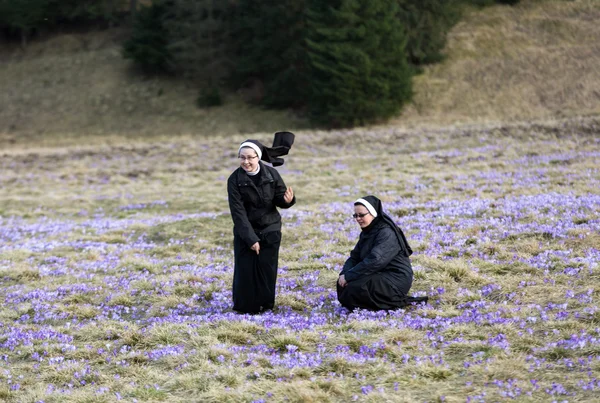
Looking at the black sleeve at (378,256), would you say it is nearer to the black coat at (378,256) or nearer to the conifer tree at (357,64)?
the black coat at (378,256)

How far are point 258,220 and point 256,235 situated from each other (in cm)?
23

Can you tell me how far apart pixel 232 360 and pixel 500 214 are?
8052mm

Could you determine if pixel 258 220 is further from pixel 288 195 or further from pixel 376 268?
pixel 376 268

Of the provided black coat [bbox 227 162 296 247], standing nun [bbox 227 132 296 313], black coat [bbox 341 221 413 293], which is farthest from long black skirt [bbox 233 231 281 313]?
black coat [bbox 341 221 413 293]

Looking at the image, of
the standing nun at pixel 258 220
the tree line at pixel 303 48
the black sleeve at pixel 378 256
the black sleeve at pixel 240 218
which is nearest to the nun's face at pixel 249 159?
the standing nun at pixel 258 220

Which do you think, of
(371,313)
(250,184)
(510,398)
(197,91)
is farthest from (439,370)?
(197,91)

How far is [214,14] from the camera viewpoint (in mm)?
49562

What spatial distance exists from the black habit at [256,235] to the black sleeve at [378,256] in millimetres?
1119

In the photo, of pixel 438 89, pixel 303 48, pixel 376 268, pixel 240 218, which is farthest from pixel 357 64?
pixel 376 268

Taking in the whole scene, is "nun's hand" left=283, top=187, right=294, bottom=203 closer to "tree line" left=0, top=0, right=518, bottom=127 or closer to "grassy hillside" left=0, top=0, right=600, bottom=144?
"grassy hillside" left=0, top=0, right=600, bottom=144

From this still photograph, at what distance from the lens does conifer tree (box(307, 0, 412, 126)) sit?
127ft

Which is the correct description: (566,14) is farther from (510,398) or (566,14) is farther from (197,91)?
(510,398)

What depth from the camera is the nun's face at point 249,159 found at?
8.52 m

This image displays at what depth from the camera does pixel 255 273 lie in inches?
347
